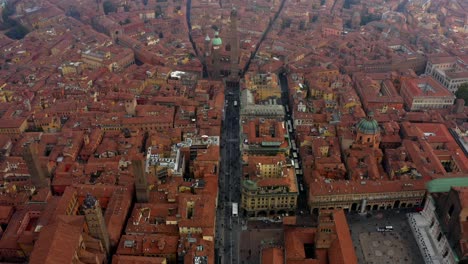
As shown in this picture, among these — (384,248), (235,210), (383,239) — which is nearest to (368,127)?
(383,239)

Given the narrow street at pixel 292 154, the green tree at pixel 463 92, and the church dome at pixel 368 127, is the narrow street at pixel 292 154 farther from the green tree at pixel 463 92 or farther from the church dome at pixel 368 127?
the green tree at pixel 463 92

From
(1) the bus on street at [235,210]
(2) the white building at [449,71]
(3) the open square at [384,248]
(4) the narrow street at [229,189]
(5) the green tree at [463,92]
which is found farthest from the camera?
(2) the white building at [449,71]

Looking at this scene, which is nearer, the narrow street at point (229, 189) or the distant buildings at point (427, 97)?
the narrow street at point (229, 189)

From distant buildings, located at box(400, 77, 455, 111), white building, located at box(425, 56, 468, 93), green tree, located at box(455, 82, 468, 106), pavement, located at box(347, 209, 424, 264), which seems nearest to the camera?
pavement, located at box(347, 209, 424, 264)

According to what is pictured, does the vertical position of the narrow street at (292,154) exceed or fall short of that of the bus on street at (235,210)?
it falls short

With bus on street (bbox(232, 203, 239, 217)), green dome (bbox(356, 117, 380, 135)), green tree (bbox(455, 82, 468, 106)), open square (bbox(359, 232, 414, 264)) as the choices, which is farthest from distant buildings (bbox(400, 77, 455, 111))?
bus on street (bbox(232, 203, 239, 217))

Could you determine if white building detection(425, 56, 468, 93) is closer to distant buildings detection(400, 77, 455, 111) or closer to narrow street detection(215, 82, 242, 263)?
distant buildings detection(400, 77, 455, 111)

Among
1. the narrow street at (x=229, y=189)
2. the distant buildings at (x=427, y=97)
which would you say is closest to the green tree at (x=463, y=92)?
the distant buildings at (x=427, y=97)

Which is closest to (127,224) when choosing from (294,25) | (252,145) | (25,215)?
(25,215)
